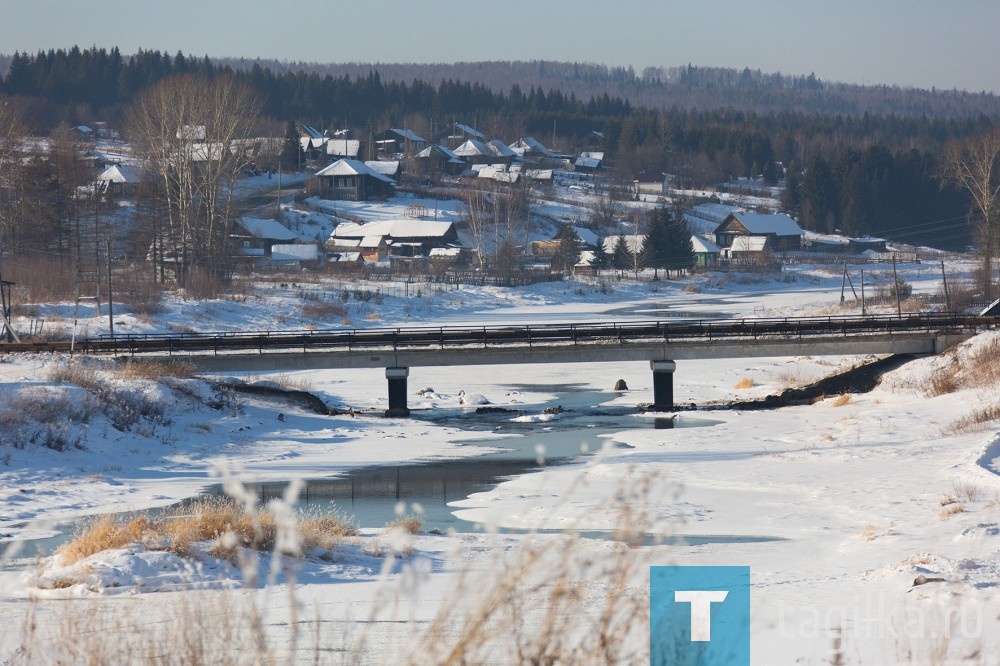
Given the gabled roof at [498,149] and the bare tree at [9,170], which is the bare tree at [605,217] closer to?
the gabled roof at [498,149]

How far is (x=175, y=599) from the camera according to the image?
43.1 feet

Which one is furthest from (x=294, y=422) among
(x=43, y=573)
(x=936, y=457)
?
(x=43, y=573)

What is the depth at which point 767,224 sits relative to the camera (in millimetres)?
136875

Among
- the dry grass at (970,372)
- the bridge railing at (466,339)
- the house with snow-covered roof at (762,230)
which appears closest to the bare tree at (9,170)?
the bridge railing at (466,339)

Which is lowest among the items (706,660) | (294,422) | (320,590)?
(294,422)

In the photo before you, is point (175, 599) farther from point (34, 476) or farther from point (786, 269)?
point (786, 269)

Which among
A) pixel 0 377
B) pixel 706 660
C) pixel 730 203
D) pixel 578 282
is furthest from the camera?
pixel 730 203

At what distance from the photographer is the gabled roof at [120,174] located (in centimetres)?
11819

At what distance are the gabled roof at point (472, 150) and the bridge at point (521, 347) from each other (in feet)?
428

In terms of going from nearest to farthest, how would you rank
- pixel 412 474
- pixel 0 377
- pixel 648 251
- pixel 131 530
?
pixel 131 530, pixel 412 474, pixel 0 377, pixel 648 251

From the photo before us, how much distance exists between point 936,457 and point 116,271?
68.5 metres

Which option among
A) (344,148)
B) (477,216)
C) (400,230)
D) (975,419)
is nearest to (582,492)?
(975,419)

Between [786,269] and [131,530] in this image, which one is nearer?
[131,530]

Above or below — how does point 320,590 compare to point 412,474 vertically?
above
